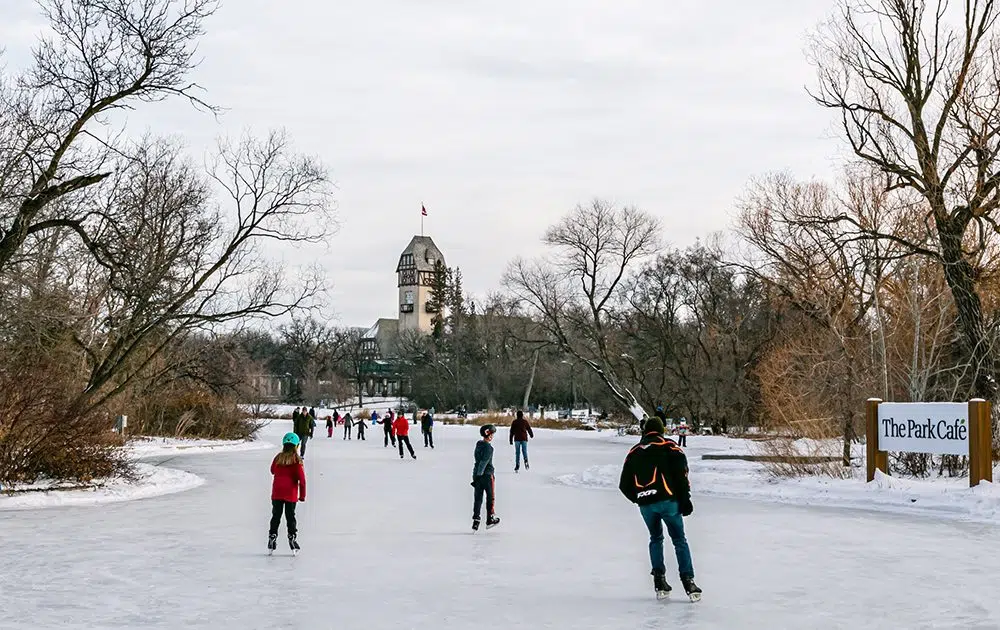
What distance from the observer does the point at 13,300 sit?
21.2 m

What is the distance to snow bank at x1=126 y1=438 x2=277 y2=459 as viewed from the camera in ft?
113

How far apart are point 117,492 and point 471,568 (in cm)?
1061

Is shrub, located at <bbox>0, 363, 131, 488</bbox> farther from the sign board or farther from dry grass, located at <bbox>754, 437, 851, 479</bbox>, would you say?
the sign board

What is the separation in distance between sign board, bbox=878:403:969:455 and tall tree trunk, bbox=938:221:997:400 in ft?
7.73

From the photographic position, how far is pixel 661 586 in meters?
8.85

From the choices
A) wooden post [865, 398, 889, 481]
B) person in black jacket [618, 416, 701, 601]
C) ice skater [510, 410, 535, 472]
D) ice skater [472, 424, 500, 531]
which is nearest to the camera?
person in black jacket [618, 416, 701, 601]

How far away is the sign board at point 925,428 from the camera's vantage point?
55.4 ft

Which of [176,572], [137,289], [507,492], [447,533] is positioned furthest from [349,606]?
[137,289]

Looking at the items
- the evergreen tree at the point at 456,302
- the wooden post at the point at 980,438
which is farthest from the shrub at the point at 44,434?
the evergreen tree at the point at 456,302

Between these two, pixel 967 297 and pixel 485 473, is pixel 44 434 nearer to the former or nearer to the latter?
pixel 485 473

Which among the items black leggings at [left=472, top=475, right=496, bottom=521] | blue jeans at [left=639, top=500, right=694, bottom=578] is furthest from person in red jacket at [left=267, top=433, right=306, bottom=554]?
blue jeans at [left=639, top=500, right=694, bottom=578]

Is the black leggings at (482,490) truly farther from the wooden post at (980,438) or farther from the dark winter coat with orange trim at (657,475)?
the wooden post at (980,438)

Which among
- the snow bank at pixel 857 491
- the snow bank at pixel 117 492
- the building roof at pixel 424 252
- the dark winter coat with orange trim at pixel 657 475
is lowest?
the snow bank at pixel 117 492

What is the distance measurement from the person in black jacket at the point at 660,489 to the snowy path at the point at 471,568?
44cm
